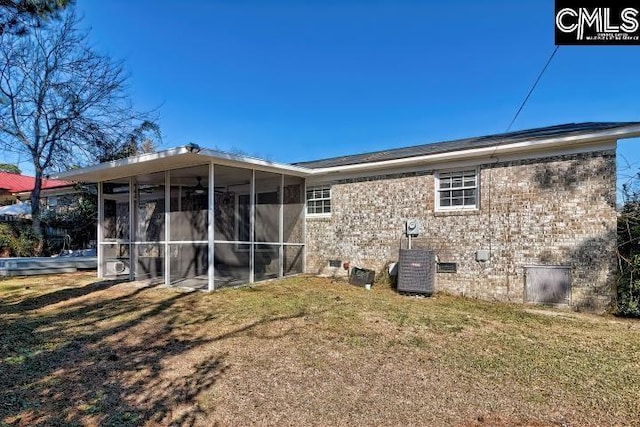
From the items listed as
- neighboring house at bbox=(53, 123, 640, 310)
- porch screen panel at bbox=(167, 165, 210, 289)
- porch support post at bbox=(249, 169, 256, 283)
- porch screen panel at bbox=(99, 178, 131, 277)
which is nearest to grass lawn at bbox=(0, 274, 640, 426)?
neighboring house at bbox=(53, 123, 640, 310)

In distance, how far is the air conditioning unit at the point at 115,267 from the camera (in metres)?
11.2

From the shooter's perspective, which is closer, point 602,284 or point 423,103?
point 602,284

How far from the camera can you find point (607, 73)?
29.2 feet

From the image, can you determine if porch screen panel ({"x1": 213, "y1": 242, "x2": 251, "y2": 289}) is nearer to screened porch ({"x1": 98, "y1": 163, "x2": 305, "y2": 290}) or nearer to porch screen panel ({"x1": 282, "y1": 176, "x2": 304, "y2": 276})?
screened porch ({"x1": 98, "y1": 163, "x2": 305, "y2": 290})

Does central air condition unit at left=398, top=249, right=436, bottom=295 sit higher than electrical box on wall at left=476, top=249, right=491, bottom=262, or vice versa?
electrical box on wall at left=476, top=249, right=491, bottom=262

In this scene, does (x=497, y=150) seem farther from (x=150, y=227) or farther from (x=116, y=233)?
(x=116, y=233)

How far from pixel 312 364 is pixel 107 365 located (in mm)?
2282

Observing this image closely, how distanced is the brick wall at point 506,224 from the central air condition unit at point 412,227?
0.46ft

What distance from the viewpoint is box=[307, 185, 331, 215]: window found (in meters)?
11.1

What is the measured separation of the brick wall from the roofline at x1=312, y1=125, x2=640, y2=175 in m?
0.33

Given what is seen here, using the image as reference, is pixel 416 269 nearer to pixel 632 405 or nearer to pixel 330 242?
pixel 330 242

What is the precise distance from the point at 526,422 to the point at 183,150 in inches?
264

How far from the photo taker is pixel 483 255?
8.49 m

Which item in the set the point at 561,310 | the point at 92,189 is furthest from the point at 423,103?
the point at 92,189
